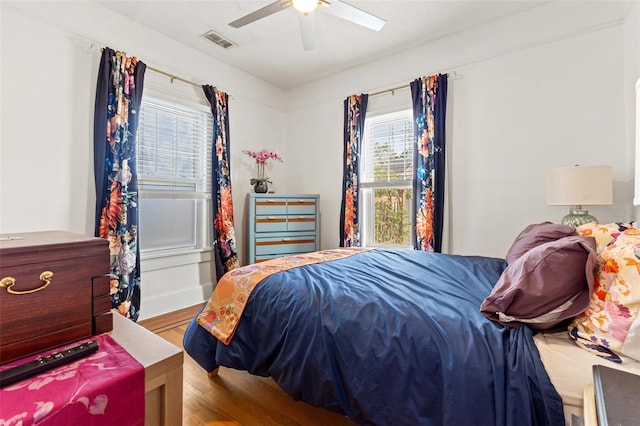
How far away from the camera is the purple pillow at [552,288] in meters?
1.07

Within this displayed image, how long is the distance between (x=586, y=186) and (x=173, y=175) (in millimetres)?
3503

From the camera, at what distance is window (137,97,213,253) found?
3002 millimetres

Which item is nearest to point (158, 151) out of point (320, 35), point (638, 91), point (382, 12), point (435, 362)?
point (320, 35)

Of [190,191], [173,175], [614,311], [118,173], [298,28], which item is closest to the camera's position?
[614,311]

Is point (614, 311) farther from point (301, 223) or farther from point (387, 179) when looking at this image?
point (301, 223)

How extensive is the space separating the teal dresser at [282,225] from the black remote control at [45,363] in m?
2.74

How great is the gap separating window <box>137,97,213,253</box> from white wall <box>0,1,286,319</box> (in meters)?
0.26

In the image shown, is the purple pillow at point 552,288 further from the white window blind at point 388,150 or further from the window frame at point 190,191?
the window frame at point 190,191

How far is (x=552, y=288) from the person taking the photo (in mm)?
1067

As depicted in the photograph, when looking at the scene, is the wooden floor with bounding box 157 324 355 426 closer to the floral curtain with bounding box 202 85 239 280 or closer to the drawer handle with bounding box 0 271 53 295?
the drawer handle with bounding box 0 271 53 295

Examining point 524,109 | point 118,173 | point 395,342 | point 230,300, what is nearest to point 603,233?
point 395,342

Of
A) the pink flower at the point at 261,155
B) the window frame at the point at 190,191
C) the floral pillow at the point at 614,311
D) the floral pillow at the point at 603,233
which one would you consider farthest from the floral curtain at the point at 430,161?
the window frame at the point at 190,191

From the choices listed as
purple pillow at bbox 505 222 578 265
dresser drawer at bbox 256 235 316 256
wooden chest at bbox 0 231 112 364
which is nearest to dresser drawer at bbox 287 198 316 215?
dresser drawer at bbox 256 235 316 256

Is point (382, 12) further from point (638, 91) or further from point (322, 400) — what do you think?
point (322, 400)
